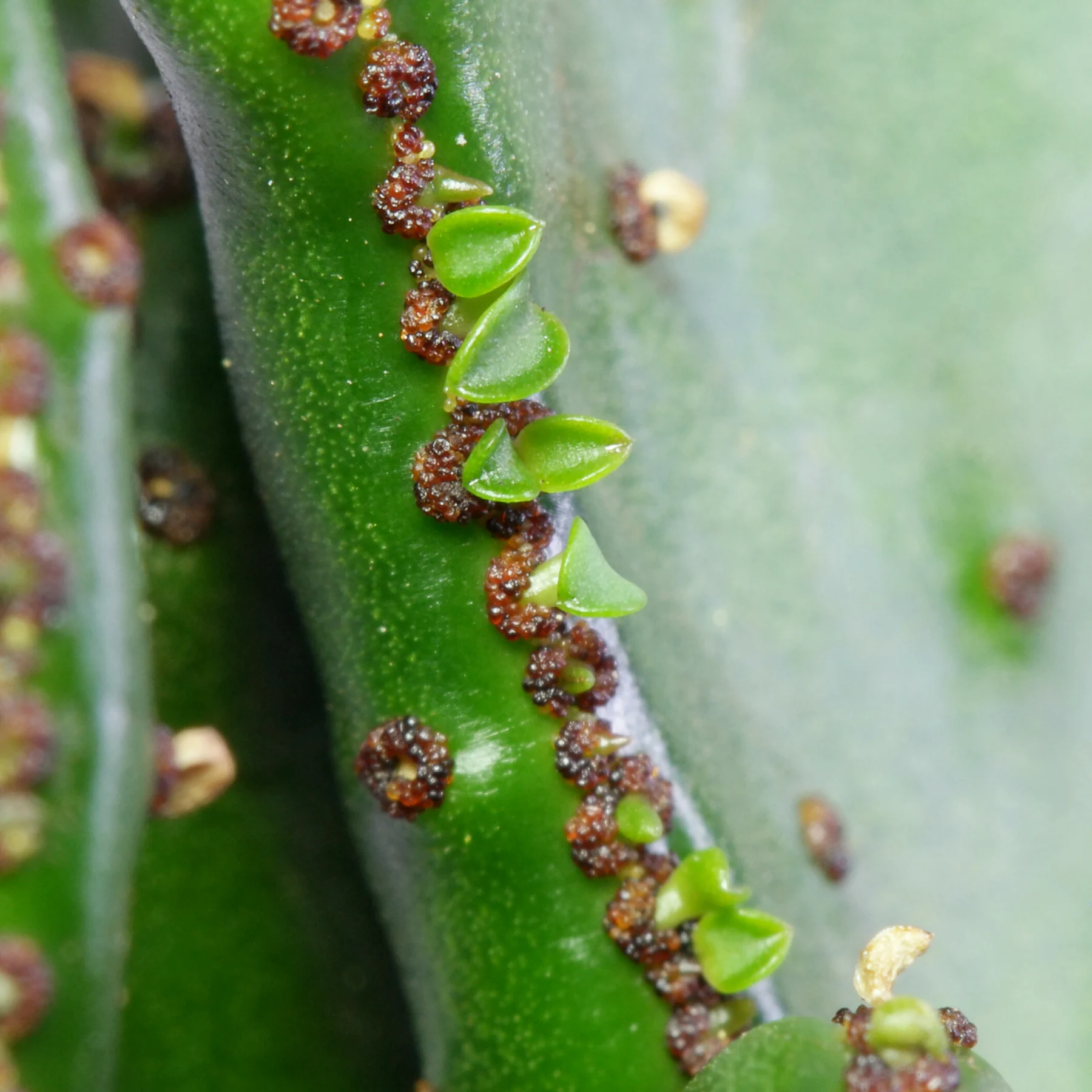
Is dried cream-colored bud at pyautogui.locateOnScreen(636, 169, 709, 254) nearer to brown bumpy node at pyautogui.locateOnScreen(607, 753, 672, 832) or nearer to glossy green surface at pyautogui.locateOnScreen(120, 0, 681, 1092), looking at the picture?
glossy green surface at pyautogui.locateOnScreen(120, 0, 681, 1092)

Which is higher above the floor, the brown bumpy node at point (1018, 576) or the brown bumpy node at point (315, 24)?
the brown bumpy node at point (315, 24)

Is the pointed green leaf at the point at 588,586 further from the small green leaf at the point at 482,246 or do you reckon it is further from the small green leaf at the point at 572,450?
the small green leaf at the point at 482,246

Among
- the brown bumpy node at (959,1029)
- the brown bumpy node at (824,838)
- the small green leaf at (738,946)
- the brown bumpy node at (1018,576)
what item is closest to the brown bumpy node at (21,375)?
the small green leaf at (738,946)

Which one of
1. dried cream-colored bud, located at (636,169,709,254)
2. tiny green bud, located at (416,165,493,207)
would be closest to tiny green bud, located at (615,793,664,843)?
tiny green bud, located at (416,165,493,207)

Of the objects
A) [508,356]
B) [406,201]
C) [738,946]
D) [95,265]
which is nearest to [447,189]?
[406,201]

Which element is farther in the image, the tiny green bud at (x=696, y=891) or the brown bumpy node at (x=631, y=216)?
the brown bumpy node at (x=631, y=216)

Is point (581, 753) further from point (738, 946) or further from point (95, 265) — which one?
point (95, 265)
